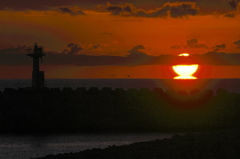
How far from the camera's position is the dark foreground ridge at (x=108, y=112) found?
64.8m

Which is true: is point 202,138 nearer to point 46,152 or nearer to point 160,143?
point 160,143

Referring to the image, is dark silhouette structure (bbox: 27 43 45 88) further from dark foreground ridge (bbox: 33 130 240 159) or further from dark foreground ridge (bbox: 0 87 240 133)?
dark foreground ridge (bbox: 33 130 240 159)

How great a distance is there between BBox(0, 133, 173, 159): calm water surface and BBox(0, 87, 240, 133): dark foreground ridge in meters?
4.78

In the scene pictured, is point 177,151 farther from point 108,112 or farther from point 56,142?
point 108,112

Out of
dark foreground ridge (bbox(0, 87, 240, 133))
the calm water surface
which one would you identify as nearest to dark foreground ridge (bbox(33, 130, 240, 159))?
the calm water surface

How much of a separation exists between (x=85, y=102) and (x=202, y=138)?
33784mm

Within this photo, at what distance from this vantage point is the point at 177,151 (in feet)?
100

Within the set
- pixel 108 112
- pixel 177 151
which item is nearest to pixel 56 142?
pixel 108 112

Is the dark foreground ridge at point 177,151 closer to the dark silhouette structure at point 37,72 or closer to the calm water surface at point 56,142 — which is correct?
the calm water surface at point 56,142

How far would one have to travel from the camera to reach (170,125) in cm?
6644

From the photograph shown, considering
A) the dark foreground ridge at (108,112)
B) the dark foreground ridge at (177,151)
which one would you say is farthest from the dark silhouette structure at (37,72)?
the dark foreground ridge at (177,151)

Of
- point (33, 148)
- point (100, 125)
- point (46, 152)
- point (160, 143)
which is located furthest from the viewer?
point (100, 125)

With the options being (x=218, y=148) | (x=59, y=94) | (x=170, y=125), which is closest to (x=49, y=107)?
(x=59, y=94)

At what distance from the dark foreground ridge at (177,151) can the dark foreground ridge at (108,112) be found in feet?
101
